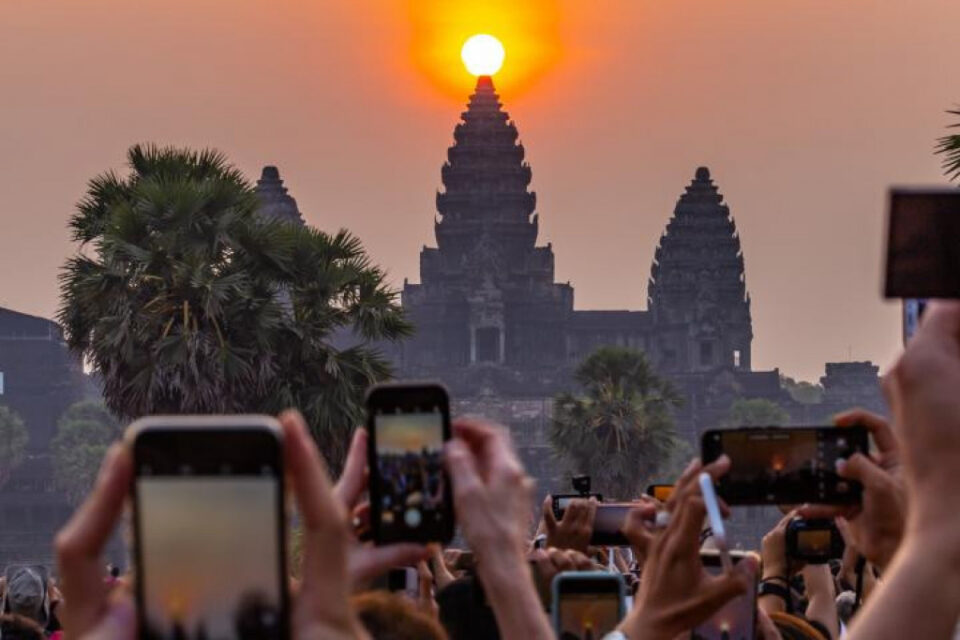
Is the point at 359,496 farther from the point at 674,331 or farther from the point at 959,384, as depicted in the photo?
the point at 674,331

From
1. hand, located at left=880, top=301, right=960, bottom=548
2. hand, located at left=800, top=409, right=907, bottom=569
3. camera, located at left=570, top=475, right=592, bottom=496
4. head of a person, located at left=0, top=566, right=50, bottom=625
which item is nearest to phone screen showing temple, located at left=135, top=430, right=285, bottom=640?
hand, located at left=880, top=301, right=960, bottom=548

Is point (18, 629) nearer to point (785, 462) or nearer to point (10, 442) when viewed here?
point (785, 462)

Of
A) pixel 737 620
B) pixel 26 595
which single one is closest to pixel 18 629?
pixel 26 595

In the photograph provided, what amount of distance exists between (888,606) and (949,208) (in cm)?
44

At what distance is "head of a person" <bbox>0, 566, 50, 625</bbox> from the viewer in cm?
916

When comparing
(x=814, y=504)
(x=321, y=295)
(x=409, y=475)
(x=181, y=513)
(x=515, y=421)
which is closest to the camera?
(x=181, y=513)

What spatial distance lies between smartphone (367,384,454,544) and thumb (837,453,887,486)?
2.41 ft

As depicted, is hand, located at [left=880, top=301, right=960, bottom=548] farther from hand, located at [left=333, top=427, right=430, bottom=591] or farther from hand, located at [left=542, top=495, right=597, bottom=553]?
hand, located at [left=542, top=495, right=597, bottom=553]

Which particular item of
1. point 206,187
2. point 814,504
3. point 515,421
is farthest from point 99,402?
point 814,504

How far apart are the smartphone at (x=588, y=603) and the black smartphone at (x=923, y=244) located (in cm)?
147

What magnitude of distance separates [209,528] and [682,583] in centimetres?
145

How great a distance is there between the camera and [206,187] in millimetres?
30406

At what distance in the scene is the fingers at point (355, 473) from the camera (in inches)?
134

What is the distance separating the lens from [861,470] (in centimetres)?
386
